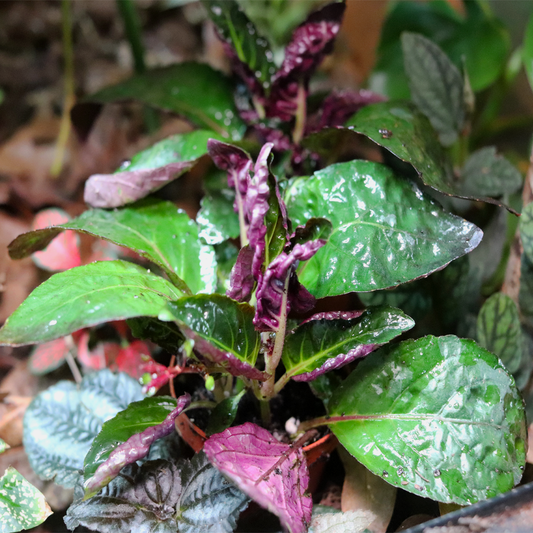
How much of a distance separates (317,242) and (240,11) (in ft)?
1.92

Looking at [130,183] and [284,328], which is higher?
[130,183]

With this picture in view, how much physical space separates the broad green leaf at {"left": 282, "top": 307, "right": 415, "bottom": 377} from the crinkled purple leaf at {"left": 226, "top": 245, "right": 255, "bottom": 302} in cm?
9

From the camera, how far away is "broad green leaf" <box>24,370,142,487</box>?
0.73m

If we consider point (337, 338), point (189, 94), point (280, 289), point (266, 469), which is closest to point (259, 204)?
point (280, 289)

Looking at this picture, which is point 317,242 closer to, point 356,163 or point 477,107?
point 356,163

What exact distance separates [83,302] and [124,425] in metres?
0.20

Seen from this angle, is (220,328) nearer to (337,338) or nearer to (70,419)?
(337,338)

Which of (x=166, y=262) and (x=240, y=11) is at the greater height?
(x=240, y=11)

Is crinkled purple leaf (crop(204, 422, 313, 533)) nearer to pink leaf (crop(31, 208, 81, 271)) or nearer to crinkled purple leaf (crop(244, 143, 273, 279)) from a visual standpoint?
crinkled purple leaf (crop(244, 143, 273, 279))

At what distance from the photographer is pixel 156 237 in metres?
0.76

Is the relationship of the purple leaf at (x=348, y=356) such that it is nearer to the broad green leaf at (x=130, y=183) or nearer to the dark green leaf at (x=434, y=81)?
the broad green leaf at (x=130, y=183)

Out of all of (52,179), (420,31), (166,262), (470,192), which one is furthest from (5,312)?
(420,31)

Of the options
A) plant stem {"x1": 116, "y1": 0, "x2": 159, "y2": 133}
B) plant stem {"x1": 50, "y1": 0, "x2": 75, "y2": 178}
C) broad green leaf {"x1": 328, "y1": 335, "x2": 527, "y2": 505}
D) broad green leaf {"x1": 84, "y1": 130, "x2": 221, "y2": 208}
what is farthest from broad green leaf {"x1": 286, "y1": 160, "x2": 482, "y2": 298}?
plant stem {"x1": 50, "y1": 0, "x2": 75, "y2": 178}

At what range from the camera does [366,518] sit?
2.04ft
